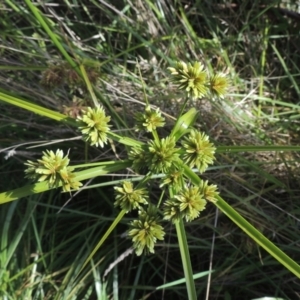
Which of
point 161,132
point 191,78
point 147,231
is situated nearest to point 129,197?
point 147,231

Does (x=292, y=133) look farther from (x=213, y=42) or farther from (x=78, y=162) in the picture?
(x=78, y=162)

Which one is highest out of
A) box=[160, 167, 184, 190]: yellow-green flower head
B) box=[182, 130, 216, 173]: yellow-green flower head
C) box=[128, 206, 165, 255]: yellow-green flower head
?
box=[182, 130, 216, 173]: yellow-green flower head

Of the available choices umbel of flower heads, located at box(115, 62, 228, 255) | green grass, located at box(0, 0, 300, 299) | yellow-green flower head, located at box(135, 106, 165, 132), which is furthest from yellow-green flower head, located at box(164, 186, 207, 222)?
green grass, located at box(0, 0, 300, 299)

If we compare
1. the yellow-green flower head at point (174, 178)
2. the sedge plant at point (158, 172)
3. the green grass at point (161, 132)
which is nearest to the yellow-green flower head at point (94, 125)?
the sedge plant at point (158, 172)

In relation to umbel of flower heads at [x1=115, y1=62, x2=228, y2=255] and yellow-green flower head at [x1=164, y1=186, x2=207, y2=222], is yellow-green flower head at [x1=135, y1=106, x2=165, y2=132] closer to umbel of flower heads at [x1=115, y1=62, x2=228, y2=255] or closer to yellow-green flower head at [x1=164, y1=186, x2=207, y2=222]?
umbel of flower heads at [x1=115, y1=62, x2=228, y2=255]

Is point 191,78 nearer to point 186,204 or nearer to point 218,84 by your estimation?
point 218,84

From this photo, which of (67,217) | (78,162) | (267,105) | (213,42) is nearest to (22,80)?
(78,162)
